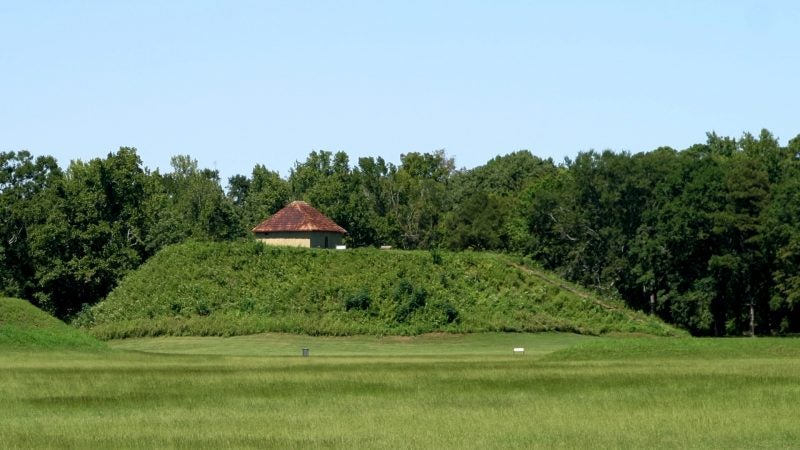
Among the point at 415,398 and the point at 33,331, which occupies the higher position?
the point at 33,331

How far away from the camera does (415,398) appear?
1775 inches

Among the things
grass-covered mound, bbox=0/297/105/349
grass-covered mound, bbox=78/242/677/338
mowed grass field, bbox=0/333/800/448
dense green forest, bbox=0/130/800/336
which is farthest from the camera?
dense green forest, bbox=0/130/800/336

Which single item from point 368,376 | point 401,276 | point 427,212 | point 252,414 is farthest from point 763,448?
point 427,212

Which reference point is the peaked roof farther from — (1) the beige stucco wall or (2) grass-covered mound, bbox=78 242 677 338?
(2) grass-covered mound, bbox=78 242 677 338

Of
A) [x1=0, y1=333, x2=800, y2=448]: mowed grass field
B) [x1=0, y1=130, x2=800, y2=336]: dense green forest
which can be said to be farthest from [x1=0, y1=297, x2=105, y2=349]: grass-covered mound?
[x1=0, y1=130, x2=800, y2=336]: dense green forest

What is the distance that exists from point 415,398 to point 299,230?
227ft

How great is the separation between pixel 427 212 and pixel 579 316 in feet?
278

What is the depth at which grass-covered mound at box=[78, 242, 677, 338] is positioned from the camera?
3738 inches

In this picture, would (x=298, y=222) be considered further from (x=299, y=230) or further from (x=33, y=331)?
(x=33, y=331)

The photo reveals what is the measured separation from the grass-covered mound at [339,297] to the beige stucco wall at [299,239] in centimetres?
396

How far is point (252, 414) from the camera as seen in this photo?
39.7 m

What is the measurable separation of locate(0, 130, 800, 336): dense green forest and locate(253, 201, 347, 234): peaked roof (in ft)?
59.2

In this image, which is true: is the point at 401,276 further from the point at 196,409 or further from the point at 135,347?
the point at 196,409

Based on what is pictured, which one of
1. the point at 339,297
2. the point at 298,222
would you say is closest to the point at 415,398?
the point at 339,297
